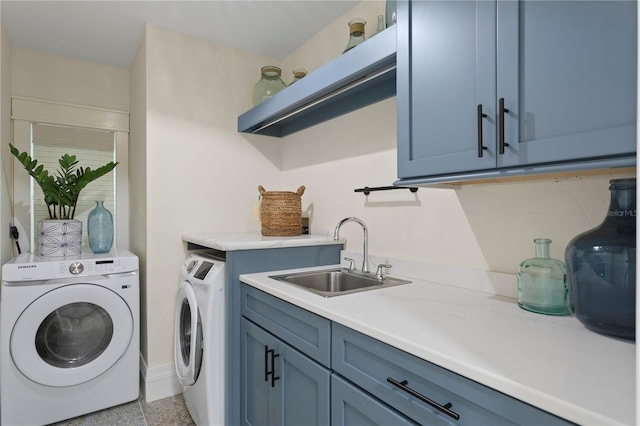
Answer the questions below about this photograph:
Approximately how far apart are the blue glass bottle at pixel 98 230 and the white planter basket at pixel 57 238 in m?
0.11

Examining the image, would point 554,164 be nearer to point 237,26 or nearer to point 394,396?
point 394,396

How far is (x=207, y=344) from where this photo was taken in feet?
5.94

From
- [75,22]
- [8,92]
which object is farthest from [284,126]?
[8,92]

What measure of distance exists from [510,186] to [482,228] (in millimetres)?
203

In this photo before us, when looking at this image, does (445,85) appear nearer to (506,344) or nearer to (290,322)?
(506,344)

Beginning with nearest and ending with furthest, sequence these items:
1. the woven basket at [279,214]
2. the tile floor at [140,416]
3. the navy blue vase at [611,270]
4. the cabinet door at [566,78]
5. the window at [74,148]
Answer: the cabinet door at [566,78]
the navy blue vase at [611,270]
the tile floor at [140,416]
the woven basket at [279,214]
the window at [74,148]

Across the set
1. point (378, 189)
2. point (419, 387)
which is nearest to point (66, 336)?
point (378, 189)

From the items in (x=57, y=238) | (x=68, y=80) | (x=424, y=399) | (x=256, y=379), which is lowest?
(x=256, y=379)

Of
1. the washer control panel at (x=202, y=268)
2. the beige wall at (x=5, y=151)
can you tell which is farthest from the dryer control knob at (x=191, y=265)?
the beige wall at (x=5, y=151)

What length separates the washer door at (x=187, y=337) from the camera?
1.87 m

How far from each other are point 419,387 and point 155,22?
102 inches

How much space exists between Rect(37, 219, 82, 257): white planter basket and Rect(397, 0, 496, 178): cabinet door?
2160mm

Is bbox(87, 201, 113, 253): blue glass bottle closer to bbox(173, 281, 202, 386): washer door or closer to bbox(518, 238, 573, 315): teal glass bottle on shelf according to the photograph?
bbox(173, 281, 202, 386): washer door

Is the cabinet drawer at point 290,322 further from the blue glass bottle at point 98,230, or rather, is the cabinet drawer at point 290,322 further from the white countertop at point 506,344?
the blue glass bottle at point 98,230
